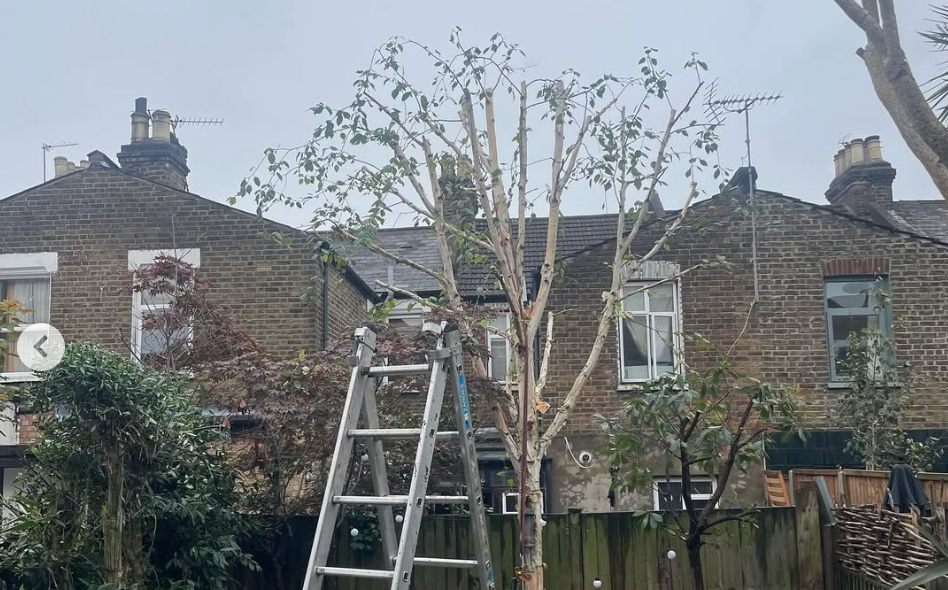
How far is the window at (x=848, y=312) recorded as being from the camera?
14.1 meters

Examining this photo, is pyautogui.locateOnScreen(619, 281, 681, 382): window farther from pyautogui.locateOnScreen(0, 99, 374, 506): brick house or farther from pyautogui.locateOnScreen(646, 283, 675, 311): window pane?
pyautogui.locateOnScreen(0, 99, 374, 506): brick house

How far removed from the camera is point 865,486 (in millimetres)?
8516

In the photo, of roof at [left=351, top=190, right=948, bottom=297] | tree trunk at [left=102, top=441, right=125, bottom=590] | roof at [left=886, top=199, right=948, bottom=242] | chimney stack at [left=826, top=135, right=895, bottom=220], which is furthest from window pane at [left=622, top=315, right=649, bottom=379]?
tree trunk at [left=102, top=441, right=125, bottom=590]

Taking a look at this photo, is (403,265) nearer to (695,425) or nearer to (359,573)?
(695,425)

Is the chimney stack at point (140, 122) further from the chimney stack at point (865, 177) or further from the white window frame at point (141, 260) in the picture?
the chimney stack at point (865, 177)

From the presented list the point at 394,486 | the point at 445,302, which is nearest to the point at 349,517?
the point at 394,486

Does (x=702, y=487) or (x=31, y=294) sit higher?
(x=31, y=294)

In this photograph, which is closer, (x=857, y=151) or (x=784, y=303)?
(x=784, y=303)

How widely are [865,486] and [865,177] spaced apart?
463 inches

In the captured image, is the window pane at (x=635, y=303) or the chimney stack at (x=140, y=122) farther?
the chimney stack at (x=140, y=122)

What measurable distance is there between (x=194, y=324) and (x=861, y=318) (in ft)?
32.4

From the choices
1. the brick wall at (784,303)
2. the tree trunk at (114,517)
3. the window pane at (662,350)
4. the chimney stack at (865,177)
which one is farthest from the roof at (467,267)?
the tree trunk at (114,517)

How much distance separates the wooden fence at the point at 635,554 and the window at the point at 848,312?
6992 millimetres

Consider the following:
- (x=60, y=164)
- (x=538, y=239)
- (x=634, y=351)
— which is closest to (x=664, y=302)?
(x=634, y=351)
